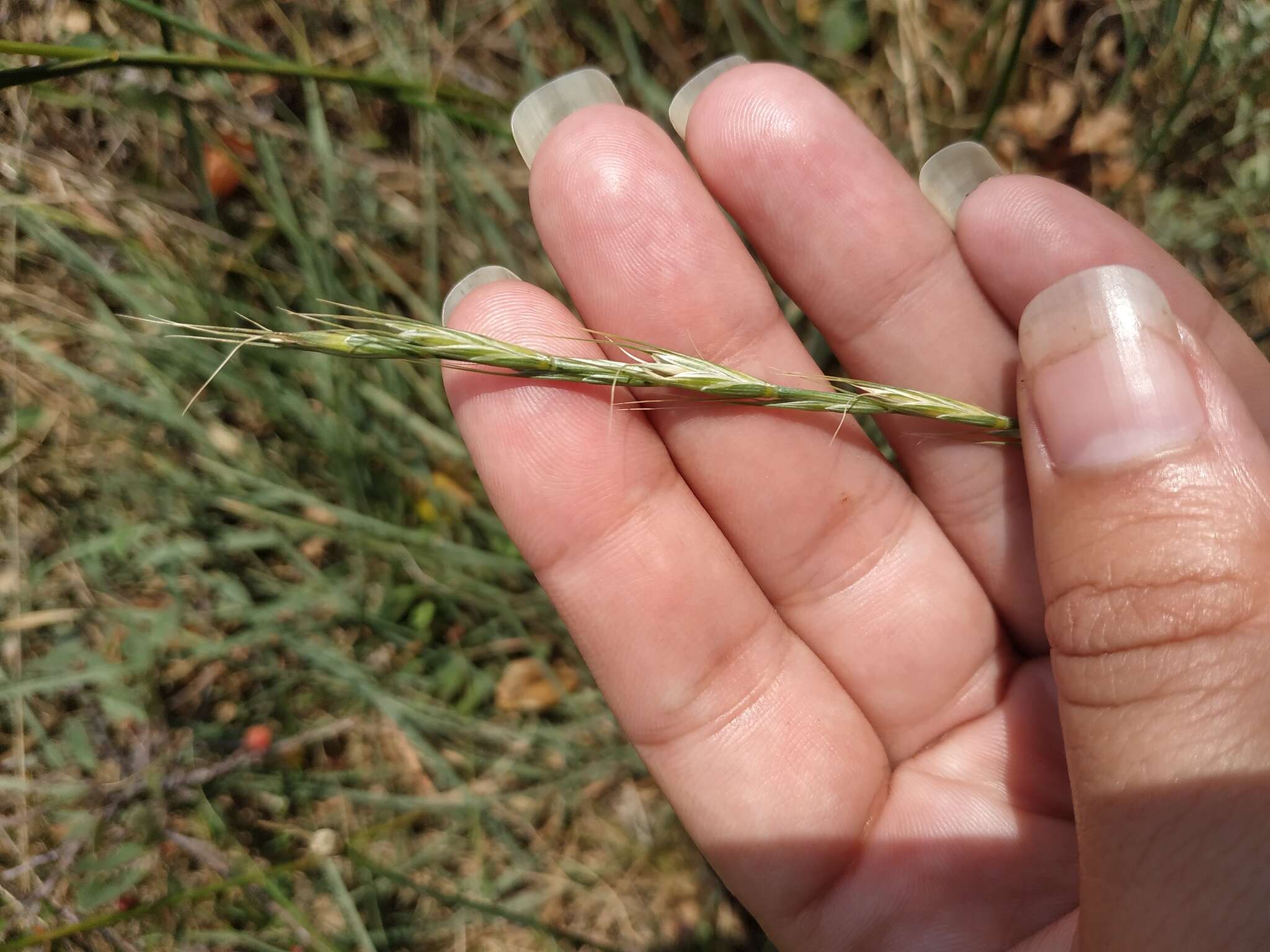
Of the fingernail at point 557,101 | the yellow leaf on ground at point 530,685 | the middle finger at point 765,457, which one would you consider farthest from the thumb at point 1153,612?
the yellow leaf on ground at point 530,685

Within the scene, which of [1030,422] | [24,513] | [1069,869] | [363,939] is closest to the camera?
[1030,422]

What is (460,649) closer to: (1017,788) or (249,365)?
(249,365)

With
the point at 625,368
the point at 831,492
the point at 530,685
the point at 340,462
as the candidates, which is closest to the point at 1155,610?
the point at 831,492

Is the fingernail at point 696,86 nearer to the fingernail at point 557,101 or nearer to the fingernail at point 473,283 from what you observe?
the fingernail at point 557,101

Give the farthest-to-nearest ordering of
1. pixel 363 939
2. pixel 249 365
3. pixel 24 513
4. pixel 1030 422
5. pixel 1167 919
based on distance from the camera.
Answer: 1. pixel 24 513
2. pixel 249 365
3. pixel 363 939
4. pixel 1030 422
5. pixel 1167 919

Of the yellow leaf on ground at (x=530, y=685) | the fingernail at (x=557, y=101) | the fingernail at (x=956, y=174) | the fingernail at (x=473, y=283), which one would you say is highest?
the fingernail at (x=557, y=101)

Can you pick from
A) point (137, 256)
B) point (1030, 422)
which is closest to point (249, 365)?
point (137, 256)
